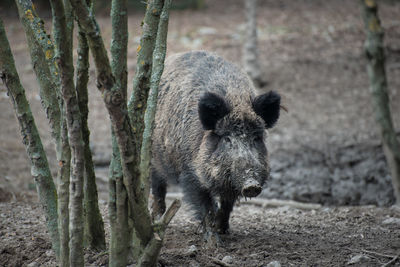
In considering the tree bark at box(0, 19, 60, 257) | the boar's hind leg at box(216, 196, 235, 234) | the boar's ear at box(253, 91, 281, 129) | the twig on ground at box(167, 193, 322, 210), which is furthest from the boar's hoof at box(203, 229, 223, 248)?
the twig on ground at box(167, 193, 322, 210)

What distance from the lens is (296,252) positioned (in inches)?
166

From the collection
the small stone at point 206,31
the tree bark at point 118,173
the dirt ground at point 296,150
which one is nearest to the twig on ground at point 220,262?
the dirt ground at point 296,150

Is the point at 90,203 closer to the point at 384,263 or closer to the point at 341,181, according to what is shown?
the point at 384,263

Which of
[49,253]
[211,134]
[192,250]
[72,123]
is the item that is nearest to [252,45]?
[211,134]

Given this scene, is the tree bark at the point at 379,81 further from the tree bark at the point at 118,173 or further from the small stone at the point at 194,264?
the tree bark at the point at 118,173

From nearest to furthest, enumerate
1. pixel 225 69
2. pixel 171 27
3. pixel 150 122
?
pixel 150 122
pixel 225 69
pixel 171 27

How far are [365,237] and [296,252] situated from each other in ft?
2.63

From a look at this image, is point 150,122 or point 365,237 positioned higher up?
point 150,122

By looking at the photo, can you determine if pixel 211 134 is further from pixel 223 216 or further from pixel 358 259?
pixel 358 259

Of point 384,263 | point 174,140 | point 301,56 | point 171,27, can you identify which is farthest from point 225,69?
point 171,27

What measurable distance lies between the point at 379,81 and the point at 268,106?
1.35m

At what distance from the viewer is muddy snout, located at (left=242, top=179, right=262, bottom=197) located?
420 cm

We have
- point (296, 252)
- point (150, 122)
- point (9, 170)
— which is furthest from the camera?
point (9, 170)

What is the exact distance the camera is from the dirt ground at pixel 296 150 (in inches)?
169
